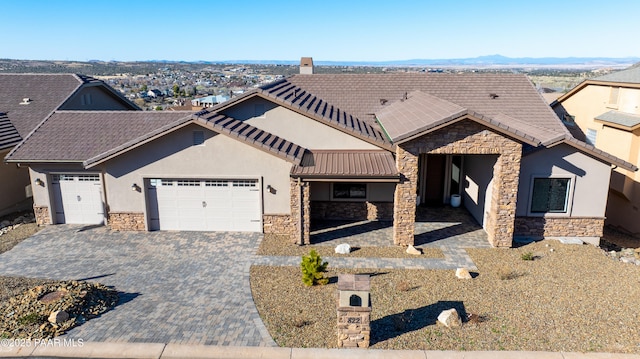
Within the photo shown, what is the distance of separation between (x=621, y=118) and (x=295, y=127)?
49.2 feet

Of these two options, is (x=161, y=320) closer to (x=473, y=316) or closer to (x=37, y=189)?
(x=473, y=316)

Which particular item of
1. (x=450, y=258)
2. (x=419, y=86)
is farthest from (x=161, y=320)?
(x=419, y=86)

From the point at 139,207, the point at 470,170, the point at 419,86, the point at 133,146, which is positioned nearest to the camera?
the point at 133,146

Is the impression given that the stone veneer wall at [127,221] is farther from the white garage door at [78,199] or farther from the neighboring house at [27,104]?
the neighboring house at [27,104]

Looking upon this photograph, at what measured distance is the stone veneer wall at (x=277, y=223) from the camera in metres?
16.2

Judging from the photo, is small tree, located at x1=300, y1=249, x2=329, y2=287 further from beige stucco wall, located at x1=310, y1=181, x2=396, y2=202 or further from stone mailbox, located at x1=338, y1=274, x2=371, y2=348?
beige stucco wall, located at x1=310, y1=181, x2=396, y2=202

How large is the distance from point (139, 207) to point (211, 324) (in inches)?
306

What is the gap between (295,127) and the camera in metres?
17.1

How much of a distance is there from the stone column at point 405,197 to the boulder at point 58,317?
→ 9.97 meters

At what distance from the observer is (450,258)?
14.2 meters

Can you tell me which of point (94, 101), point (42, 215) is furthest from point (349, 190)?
point (94, 101)

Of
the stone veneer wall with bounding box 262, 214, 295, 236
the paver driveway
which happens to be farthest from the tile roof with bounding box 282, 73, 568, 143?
the paver driveway

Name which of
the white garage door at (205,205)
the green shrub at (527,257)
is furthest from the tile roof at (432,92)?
the green shrub at (527,257)

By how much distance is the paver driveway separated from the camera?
10180mm
